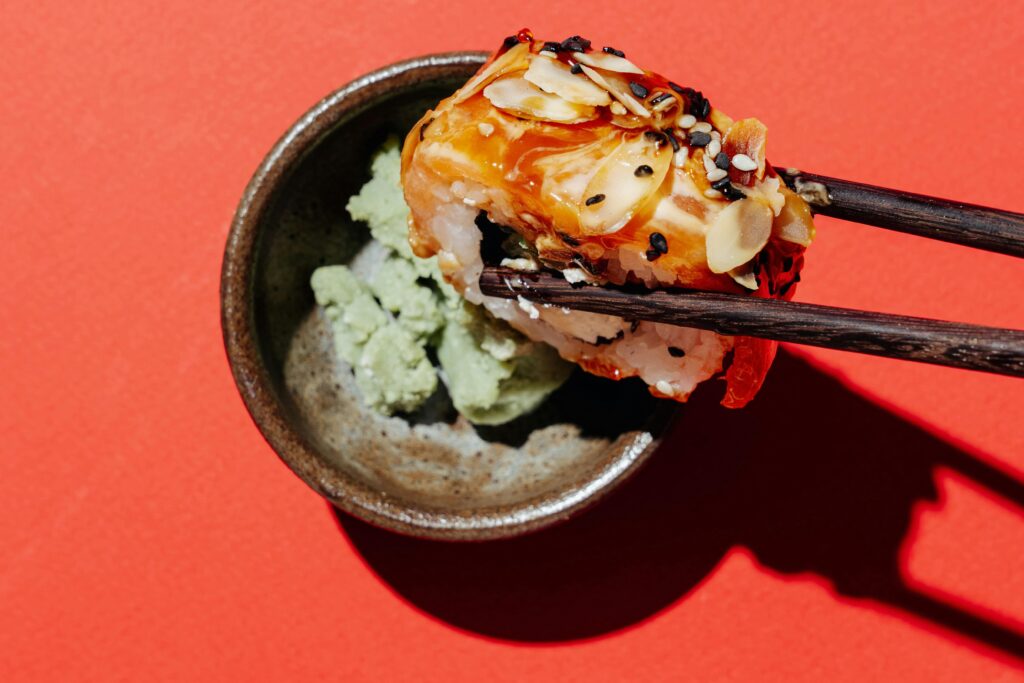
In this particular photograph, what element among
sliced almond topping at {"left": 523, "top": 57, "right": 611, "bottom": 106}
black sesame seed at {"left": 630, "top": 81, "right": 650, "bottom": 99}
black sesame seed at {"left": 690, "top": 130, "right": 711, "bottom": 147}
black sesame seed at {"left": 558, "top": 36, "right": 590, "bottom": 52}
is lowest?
black sesame seed at {"left": 690, "top": 130, "right": 711, "bottom": 147}

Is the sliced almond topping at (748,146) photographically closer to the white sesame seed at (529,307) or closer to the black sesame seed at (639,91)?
the black sesame seed at (639,91)

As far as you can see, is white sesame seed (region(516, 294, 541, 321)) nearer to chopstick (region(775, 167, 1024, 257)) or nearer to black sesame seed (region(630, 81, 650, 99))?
black sesame seed (region(630, 81, 650, 99))

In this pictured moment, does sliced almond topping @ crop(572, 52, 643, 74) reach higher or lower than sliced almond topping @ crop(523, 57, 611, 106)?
higher

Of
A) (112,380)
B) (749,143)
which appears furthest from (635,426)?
(112,380)

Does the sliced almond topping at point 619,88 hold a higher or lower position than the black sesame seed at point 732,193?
higher

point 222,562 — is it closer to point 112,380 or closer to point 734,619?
point 112,380

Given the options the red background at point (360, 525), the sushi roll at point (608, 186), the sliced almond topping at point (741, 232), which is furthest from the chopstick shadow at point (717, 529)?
the sliced almond topping at point (741, 232)

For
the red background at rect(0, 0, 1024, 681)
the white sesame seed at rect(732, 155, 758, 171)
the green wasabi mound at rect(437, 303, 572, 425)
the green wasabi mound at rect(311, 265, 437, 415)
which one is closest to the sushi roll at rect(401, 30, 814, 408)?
the white sesame seed at rect(732, 155, 758, 171)
